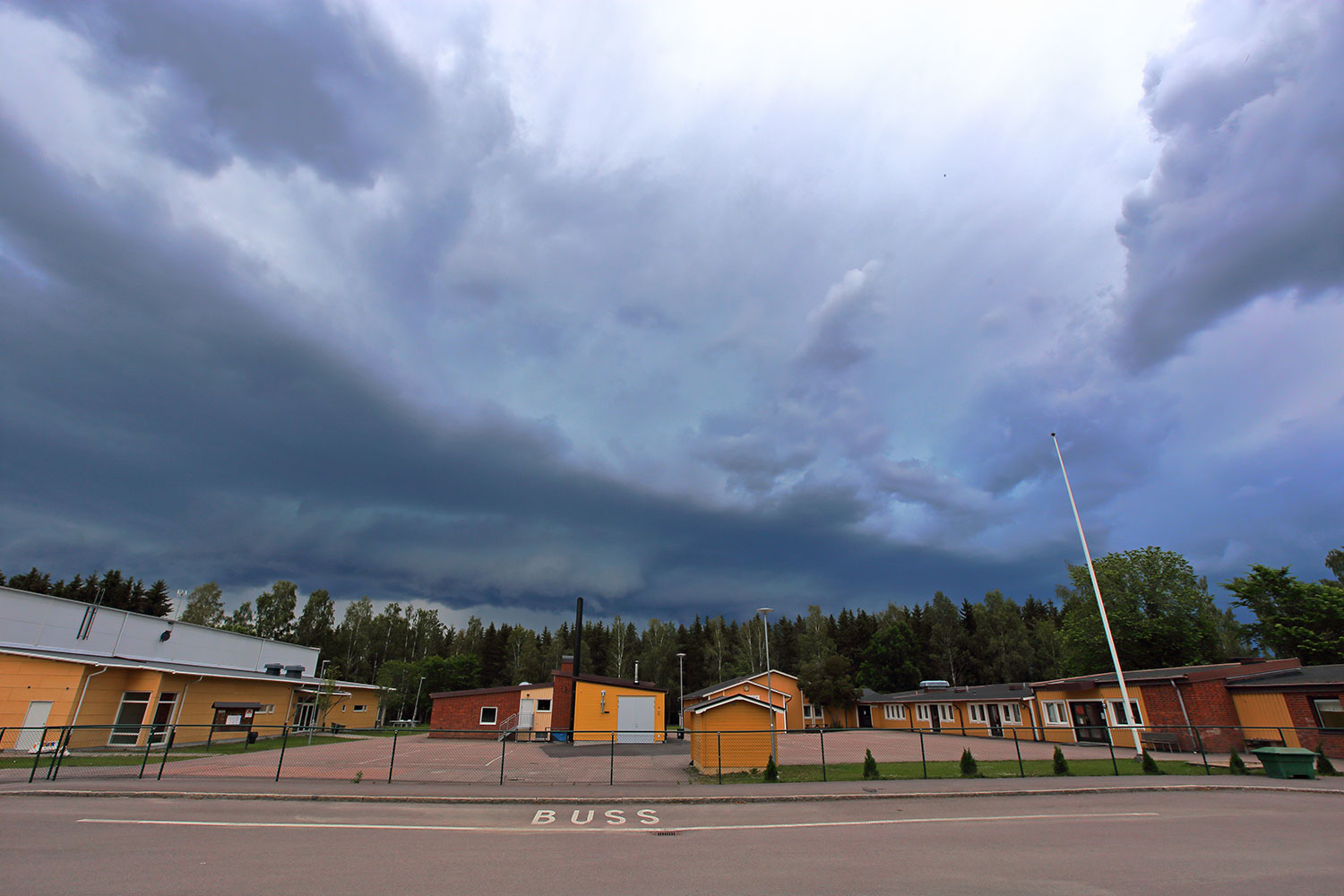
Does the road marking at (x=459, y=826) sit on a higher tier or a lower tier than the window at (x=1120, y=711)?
lower

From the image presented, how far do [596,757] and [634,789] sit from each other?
44.1 feet

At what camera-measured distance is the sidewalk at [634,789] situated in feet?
51.0

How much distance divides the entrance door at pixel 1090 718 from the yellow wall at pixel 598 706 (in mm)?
25853

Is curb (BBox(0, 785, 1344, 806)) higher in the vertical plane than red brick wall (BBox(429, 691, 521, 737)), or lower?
lower

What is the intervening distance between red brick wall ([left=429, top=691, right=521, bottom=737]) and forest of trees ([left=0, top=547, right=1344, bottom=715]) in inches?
965

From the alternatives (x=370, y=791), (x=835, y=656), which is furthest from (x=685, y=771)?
(x=835, y=656)

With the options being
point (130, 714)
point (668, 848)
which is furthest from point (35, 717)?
point (668, 848)

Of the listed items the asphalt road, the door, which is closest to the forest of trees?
the door

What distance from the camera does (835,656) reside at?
63.9 metres

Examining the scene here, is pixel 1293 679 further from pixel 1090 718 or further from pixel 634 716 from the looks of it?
pixel 634 716

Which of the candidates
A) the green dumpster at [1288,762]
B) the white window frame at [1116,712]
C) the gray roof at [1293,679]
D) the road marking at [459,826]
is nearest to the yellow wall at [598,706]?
the white window frame at [1116,712]

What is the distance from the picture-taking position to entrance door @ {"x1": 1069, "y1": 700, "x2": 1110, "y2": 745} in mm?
34812

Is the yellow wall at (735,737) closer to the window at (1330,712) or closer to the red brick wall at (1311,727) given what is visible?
the red brick wall at (1311,727)

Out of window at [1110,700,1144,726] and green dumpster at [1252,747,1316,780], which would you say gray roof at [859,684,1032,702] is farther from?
green dumpster at [1252,747,1316,780]
